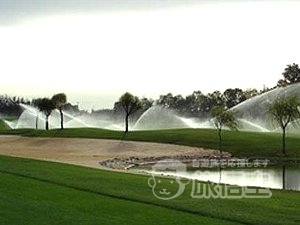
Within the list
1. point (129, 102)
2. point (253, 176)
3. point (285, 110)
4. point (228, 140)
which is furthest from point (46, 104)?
point (253, 176)

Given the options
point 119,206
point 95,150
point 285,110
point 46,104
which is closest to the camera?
point 119,206

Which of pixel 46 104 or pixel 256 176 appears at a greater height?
pixel 46 104

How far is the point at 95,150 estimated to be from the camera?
59.3 metres

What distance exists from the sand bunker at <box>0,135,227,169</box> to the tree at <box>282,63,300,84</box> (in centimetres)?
9211

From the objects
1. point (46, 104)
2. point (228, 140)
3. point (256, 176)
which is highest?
point (46, 104)

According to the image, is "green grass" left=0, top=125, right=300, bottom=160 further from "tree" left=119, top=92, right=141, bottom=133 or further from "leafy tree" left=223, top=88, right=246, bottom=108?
"leafy tree" left=223, top=88, right=246, bottom=108

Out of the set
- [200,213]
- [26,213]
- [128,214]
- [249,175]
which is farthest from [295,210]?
[249,175]

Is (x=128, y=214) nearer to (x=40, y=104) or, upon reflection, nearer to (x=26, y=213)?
(x=26, y=213)

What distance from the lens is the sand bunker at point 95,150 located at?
50.7m

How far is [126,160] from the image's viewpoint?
48.2 m

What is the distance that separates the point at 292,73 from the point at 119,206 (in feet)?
451

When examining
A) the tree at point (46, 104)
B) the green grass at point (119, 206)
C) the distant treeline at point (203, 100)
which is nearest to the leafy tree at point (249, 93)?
the distant treeline at point (203, 100)

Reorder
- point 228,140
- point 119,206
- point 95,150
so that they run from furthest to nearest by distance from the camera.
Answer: point 228,140 → point 95,150 → point 119,206

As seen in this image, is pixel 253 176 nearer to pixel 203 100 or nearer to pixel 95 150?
pixel 95 150
